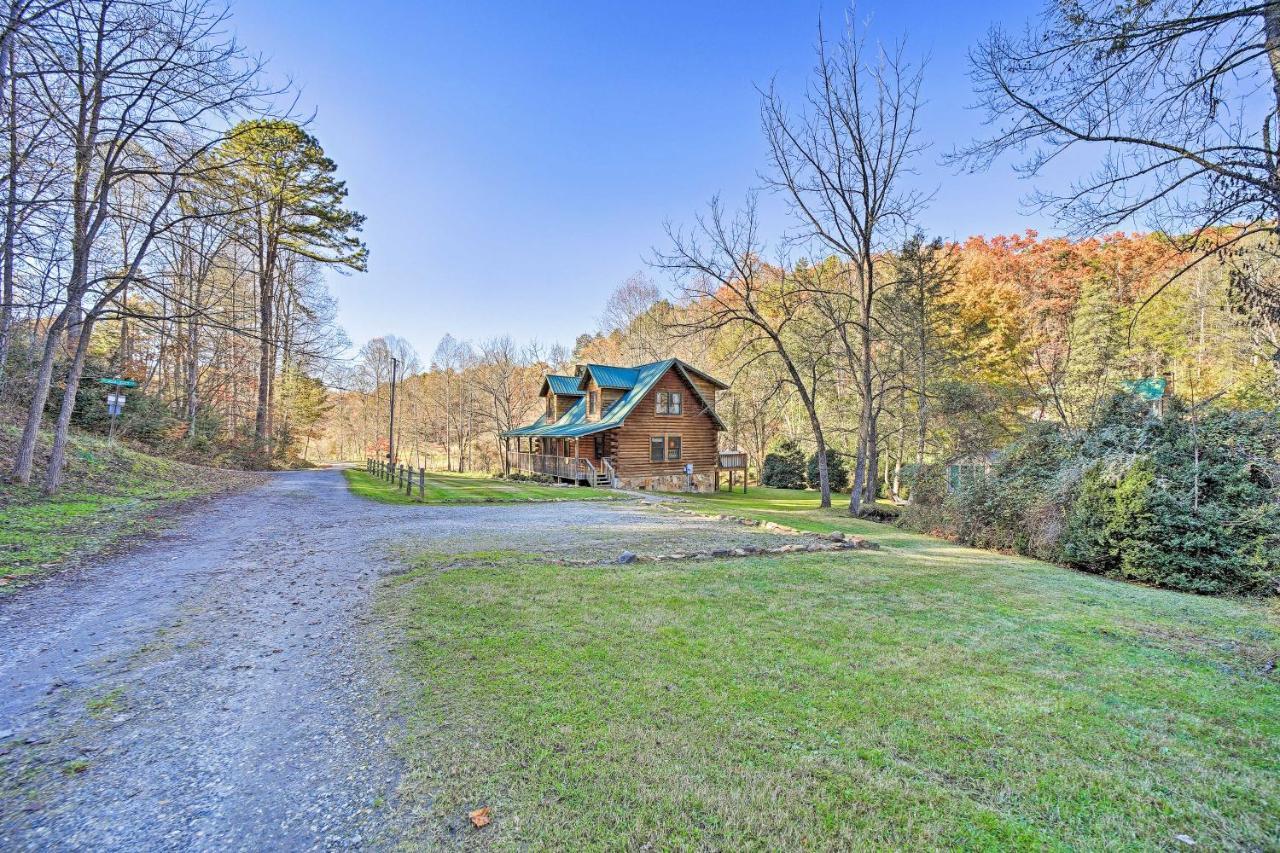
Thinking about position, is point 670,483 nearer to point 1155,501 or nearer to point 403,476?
point 403,476

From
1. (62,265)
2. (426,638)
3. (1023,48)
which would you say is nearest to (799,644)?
(426,638)

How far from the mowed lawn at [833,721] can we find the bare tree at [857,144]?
12.2 meters

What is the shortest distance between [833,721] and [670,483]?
931 inches

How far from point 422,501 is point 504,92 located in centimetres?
1246

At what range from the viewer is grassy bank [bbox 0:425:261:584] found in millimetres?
6500

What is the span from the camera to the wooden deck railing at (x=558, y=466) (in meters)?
25.5

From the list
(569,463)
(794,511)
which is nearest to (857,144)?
(794,511)

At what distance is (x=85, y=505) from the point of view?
980 cm

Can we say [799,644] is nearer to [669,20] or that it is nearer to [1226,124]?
[1226,124]

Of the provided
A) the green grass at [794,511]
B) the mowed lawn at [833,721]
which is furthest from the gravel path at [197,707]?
the green grass at [794,511]

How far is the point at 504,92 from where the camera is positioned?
15789mm

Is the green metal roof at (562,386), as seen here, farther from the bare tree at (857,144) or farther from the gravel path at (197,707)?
the gravel path at (197,707)

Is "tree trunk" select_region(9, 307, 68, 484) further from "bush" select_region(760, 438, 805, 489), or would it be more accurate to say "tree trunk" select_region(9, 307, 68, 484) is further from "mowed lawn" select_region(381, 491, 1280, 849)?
"bush" select_region(760, 438, 805, 489)

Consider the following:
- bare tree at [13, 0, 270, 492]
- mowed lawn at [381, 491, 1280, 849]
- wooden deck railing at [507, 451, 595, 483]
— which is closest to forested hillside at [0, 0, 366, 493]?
bare tree at [13, 0, 270, 492]
